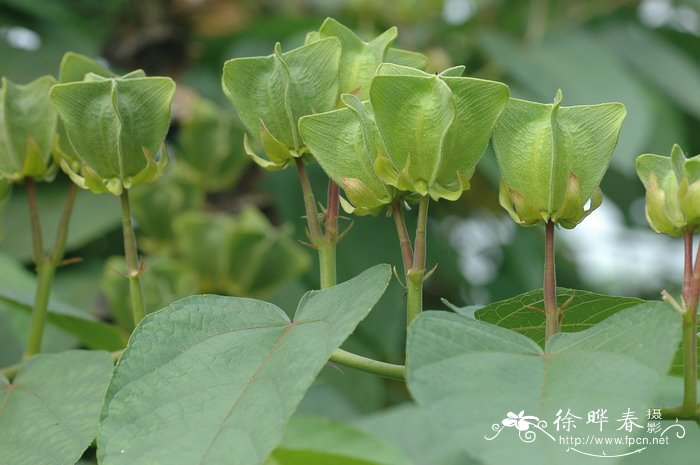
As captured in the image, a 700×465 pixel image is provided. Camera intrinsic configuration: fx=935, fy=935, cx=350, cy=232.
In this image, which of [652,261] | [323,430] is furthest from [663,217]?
[652,261]

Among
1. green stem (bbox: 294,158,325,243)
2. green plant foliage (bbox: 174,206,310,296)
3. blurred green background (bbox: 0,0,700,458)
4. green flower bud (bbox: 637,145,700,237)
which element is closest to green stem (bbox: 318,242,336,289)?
green stem (bbox: 294,158,325,243)

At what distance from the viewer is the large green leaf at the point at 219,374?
1.02 feet

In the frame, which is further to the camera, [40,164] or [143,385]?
[40,164]

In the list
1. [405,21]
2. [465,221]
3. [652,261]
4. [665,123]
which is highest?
[405,21]

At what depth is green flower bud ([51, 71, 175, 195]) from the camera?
408 mm

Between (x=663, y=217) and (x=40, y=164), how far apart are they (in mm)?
302

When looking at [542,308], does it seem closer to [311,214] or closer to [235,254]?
[311,214]

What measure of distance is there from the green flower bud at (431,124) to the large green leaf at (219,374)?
41mm

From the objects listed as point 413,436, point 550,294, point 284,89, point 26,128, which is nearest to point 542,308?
point 550,294

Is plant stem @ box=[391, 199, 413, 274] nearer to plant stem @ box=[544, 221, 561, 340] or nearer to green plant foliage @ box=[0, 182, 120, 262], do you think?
plant stem @ box=[544, 221, 561, 340]

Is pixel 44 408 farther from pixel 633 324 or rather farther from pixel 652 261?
pixel 652 261

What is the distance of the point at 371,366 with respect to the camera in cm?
38

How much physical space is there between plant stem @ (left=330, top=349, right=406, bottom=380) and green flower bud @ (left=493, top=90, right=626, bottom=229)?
84 mm

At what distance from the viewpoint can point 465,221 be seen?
4.25 ft
